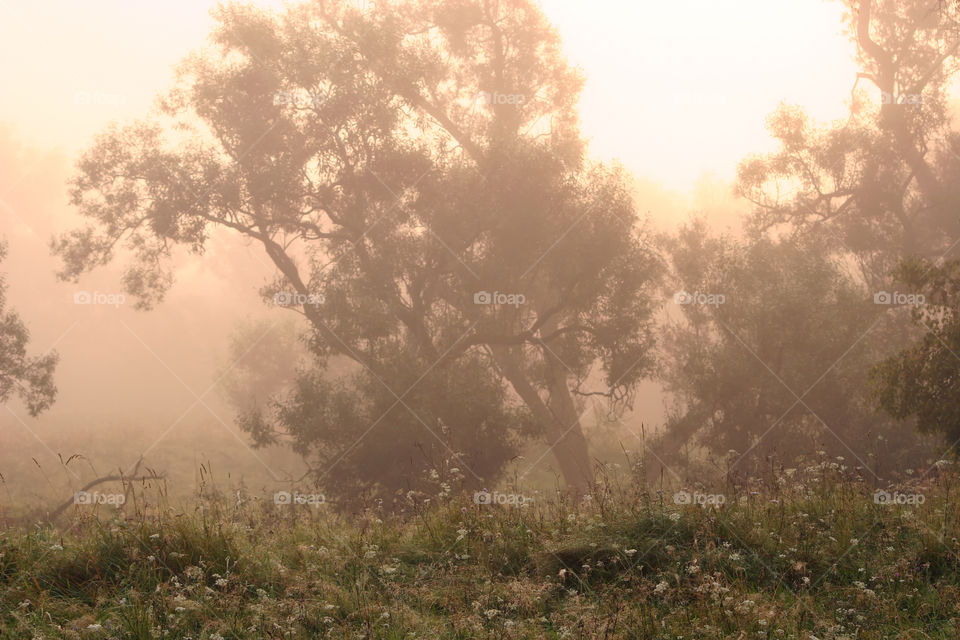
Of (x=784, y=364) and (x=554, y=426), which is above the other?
(x=784, y=364)

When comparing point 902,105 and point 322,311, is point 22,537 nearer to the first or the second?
point 322,311

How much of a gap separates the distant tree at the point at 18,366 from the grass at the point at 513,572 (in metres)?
17.4

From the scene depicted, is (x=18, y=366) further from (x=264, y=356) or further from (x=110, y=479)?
(x=264, y=356)

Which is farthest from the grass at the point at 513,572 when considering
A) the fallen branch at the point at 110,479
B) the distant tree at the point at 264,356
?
the distant tree at the point at 264,356

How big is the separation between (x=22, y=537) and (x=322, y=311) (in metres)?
14.8

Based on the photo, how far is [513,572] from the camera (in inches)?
303

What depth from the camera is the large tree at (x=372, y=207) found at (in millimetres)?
22766

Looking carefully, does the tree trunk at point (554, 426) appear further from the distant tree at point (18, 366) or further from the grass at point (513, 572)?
the grass at point (513, 572)

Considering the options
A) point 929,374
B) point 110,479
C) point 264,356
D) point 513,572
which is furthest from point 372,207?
point 264,356

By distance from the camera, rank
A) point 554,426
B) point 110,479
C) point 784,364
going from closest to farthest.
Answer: point 110,479 < point 784,364 < point 554,426

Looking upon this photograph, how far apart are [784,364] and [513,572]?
61.9 ft

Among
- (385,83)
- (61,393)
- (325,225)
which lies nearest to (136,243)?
(325,225)

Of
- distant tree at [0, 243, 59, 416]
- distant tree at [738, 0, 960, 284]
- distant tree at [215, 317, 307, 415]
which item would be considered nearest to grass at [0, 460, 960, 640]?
distant tree at [0, 243, 59, 416]

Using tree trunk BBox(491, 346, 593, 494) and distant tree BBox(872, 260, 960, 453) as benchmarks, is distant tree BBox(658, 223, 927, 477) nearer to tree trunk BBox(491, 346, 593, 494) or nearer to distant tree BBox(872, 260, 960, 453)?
tree trunk BBox(491, 346, 593, 494)
